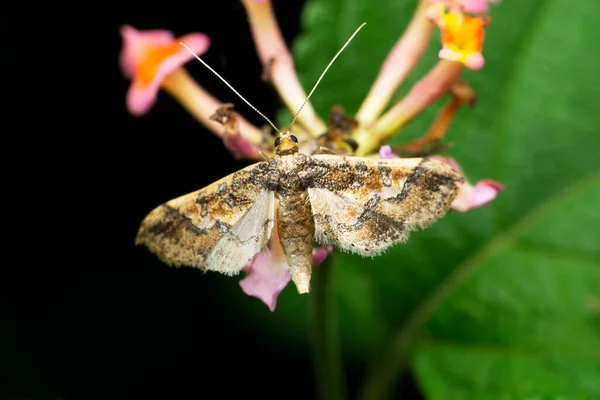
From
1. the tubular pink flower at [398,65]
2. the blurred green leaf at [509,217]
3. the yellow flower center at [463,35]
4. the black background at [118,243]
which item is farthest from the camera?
the black background at [118,243]

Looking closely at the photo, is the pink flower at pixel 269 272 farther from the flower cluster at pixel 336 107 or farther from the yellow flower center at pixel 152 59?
the yellow flower center at pixel 152 59

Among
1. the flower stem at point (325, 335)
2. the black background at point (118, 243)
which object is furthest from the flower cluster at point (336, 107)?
the black background at point (118, 243)

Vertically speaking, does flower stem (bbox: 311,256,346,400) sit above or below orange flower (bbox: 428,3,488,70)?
below

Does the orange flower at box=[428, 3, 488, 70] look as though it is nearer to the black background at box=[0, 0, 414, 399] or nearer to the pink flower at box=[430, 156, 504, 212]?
the pink flower at box=[430, 156, 504, 212]

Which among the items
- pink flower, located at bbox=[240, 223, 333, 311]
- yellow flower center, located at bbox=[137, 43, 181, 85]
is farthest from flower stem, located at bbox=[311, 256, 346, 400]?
yellow flower center, located at bbox=[137, 43, 181, 85]

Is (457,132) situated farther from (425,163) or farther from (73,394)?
(73,394)

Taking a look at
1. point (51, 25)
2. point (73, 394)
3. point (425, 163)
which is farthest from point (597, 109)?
point (73, 394)
